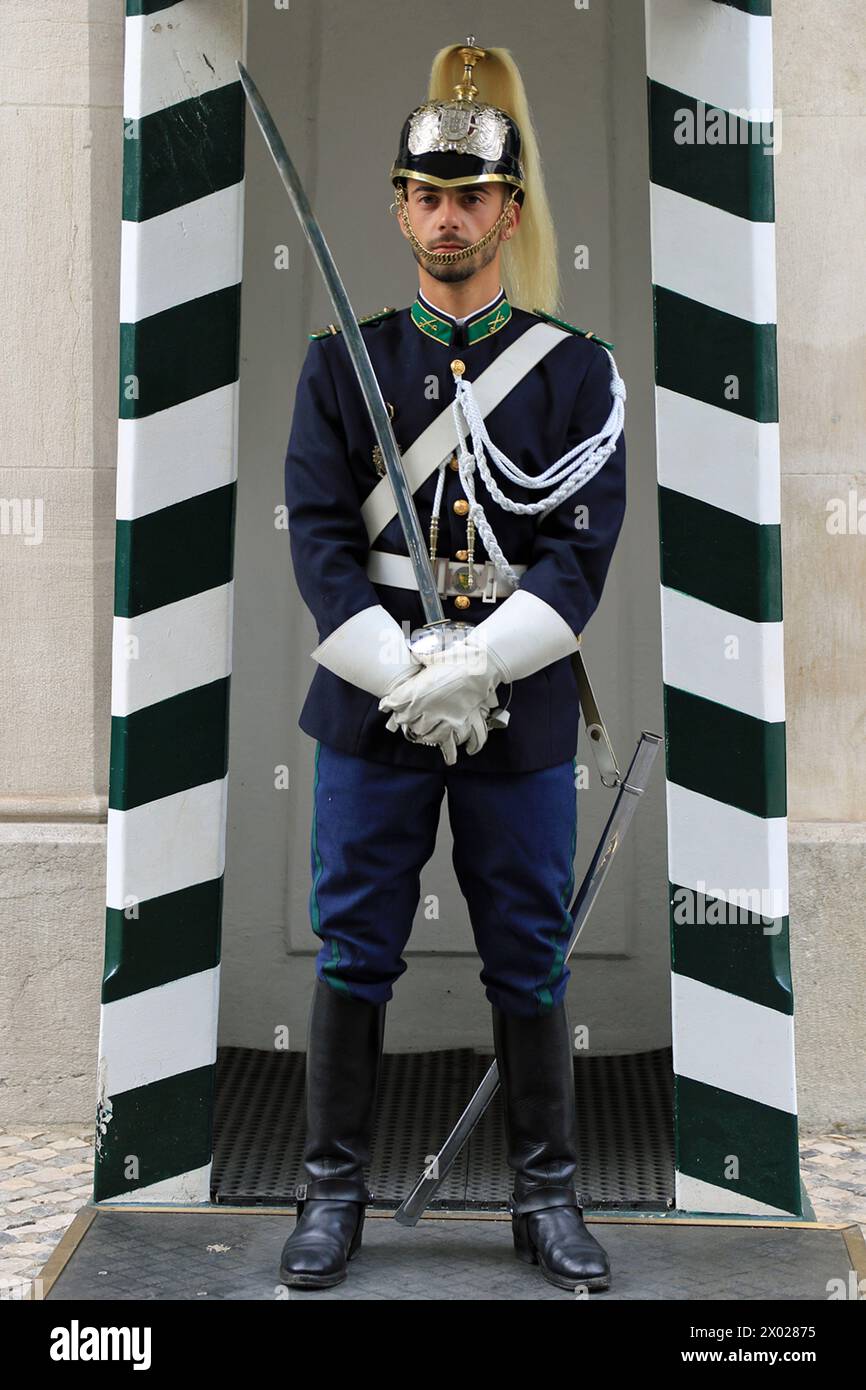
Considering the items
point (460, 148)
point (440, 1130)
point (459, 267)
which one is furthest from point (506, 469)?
point (440, 1130)

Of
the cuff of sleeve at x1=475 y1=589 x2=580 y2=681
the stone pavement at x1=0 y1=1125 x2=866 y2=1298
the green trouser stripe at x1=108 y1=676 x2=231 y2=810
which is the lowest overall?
the stone pavement at x1=0 y1=1125 x2=866 y2=1298

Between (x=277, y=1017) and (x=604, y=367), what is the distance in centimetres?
193

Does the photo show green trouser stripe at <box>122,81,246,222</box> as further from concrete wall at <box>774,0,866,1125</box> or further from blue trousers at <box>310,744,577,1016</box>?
concrete wall at <box>774,0,866,1125</box>

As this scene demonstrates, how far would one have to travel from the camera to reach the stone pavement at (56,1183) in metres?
3.38

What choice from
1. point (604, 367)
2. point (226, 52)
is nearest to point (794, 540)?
point (604, 367)

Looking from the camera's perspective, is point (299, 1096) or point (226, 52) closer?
point (226, 52)

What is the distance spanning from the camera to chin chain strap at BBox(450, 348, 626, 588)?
3.03m

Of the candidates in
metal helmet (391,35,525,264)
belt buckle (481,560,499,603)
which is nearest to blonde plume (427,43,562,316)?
metal helmet (391,35,525,264)

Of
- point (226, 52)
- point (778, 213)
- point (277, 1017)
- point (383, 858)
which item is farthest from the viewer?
point (277, 1017)

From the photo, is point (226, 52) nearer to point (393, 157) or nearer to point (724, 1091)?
point (393, 157)

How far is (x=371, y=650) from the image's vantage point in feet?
9.71

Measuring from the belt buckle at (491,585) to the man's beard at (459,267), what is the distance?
18.9 inches

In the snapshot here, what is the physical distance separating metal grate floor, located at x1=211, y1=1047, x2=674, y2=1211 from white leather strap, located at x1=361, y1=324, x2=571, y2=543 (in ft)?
4.38

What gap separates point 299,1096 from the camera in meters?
4.10
